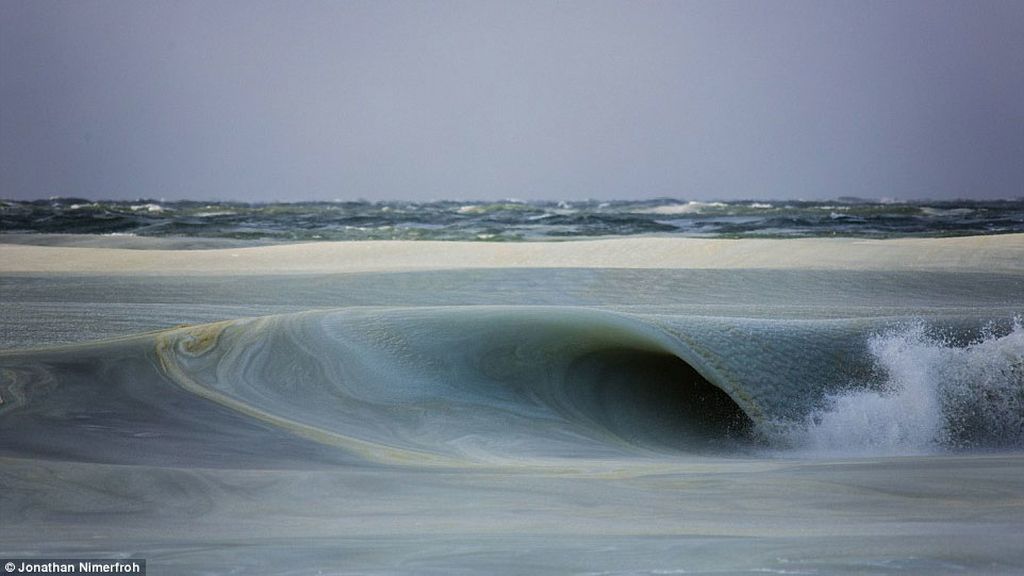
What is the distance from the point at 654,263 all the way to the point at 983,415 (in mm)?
2467

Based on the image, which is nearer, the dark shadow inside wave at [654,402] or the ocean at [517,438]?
the ocean at [517,438]

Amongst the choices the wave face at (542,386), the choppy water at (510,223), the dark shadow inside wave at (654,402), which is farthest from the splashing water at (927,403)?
the choppy water at (510,223)

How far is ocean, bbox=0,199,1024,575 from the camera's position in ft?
3.04

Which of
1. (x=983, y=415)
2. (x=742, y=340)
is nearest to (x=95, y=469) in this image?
(x=742, y=340)

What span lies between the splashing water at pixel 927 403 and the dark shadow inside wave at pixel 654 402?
11 cm

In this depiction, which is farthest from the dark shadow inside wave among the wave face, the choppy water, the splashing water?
the choppy water

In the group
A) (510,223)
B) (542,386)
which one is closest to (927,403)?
(542,386)

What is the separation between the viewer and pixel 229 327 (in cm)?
185

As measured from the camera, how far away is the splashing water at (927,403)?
1.49 metres

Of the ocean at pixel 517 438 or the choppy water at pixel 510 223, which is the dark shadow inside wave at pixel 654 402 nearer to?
the ocean at pixel 517 438

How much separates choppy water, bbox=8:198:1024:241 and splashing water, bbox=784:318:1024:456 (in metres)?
4.00

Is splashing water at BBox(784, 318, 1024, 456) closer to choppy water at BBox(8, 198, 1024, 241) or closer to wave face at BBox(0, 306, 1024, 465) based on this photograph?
wave face at BBox(0, 306, 1024, 465)

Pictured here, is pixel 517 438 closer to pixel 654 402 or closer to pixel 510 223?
pixel 654 402

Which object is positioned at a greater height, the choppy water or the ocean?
the choppy water
